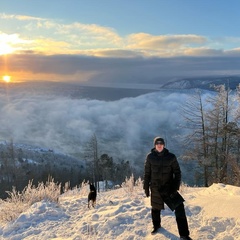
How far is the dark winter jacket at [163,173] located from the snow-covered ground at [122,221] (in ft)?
2.70

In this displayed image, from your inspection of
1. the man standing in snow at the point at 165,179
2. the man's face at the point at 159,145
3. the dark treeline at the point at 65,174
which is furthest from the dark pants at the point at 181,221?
the dark treeline at the point at 65,174

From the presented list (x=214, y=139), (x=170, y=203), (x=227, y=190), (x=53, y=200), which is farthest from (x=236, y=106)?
(x=170, y=203)

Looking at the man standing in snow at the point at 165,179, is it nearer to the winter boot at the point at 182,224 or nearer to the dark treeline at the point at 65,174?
the winter boot at the point at 182,224

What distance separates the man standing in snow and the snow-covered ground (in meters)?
0.42

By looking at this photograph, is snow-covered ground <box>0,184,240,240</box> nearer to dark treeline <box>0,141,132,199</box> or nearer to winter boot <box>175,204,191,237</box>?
winter boot <box>175,204,191,237</box>

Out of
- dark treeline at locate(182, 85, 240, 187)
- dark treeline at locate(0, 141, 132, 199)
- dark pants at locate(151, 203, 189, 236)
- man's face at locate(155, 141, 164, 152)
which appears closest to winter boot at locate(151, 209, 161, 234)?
dark pants at locate(151, 203, 189, 236)

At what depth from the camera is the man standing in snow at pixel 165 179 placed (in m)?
5.78

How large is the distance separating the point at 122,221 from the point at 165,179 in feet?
5.46

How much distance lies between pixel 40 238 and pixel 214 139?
2395 centimetres

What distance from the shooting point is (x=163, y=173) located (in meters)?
5.90

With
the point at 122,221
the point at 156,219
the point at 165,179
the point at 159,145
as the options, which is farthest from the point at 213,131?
the point at 159,145

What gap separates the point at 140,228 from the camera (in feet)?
21.5

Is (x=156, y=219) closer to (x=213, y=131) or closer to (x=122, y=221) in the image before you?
(x=122, y=221)

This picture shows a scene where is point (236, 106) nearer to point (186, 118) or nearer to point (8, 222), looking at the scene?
point (186, 118)
